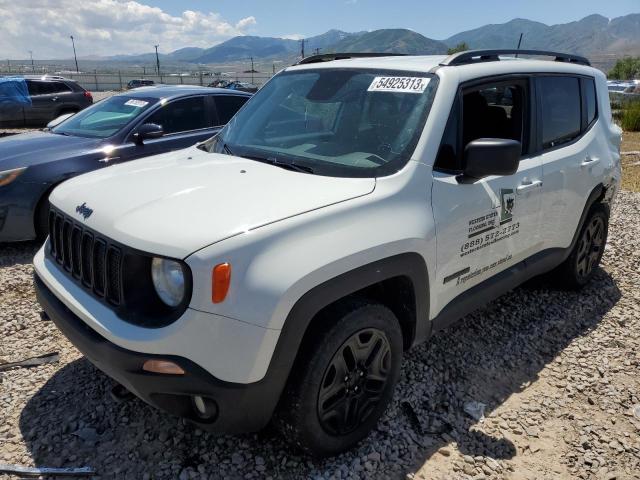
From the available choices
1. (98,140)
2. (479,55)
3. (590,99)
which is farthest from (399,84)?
(98,140)

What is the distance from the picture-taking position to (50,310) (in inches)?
100

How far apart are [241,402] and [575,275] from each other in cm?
338

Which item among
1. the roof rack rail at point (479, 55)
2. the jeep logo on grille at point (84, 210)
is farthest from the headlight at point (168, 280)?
the roof rack rail at point (479, 55)

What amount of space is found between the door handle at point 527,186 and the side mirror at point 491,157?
0.57 meters

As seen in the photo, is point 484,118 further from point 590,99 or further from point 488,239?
point 590,99

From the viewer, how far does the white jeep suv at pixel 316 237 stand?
2.03 metres

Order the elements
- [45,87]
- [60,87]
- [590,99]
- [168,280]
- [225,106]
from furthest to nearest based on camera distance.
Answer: [60,87]
[45,87]
[225,106]
[590,99]
[168,280]

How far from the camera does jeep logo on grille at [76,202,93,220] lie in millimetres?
2438

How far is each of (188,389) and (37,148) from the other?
172 inches

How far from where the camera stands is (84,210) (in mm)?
2484

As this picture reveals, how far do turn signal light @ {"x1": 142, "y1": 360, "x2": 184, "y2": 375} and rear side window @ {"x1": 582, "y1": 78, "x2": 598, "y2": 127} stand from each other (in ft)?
11.9

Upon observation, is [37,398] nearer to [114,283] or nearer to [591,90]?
[114,283]

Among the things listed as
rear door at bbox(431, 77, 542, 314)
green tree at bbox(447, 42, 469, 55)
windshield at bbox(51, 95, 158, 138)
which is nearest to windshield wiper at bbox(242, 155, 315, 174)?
rear door at bbox(431, 77, 542, 314)

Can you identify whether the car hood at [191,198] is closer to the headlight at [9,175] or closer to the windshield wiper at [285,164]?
the windshield wiper at [285,164]
